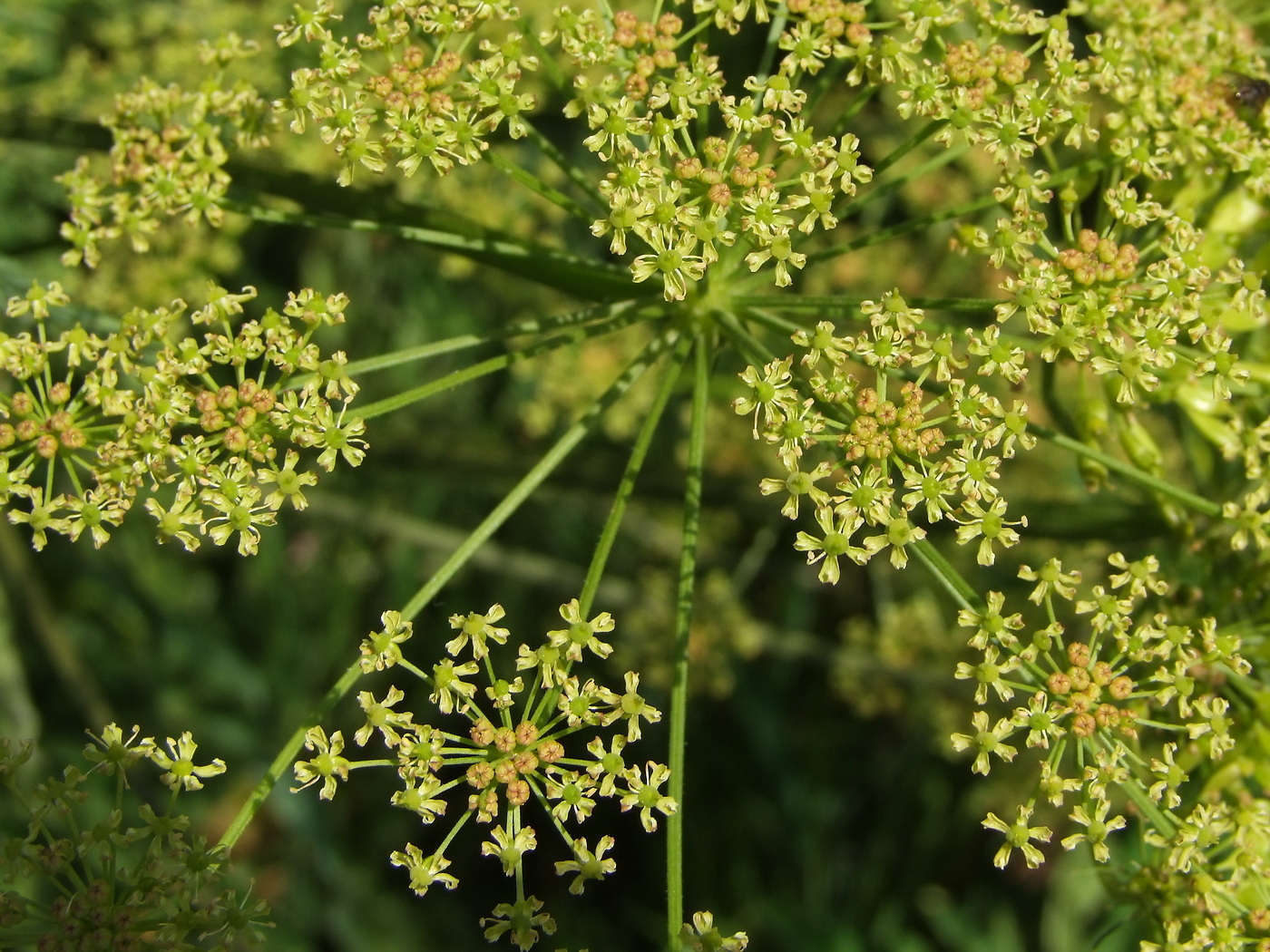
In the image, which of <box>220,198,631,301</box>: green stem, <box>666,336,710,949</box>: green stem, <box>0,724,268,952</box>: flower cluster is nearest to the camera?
<box>0,724,268,952</box>: flower cluster

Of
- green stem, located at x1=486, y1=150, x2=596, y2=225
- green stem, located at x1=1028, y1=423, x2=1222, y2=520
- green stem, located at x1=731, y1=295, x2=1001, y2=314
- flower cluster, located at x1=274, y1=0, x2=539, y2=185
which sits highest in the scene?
flower cluster, located at x1=274, y1=0, x2=539, y2=185

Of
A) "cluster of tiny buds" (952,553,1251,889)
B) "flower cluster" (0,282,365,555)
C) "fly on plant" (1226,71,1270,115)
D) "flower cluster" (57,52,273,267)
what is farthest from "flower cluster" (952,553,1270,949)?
"flower cluster" (57,52,273,267)

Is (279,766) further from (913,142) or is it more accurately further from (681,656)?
(913,142)

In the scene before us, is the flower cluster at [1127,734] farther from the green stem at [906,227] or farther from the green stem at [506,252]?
the green stem at [506,252]

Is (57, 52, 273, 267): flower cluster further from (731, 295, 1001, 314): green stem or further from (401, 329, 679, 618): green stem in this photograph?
(731, 295, 1001, 314): green stem

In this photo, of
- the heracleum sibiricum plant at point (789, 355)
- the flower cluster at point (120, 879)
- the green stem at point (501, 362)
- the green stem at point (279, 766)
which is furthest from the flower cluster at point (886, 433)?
the flower cluster at point (120, 879)

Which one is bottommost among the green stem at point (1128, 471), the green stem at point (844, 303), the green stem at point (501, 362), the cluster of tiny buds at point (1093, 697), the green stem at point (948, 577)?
the cluster of tiny buds at point (1093, 697)

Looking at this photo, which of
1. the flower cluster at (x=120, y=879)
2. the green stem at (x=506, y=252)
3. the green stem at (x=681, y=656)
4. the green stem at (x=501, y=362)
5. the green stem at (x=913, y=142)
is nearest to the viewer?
the flower cluster at (x=120, y=879)
